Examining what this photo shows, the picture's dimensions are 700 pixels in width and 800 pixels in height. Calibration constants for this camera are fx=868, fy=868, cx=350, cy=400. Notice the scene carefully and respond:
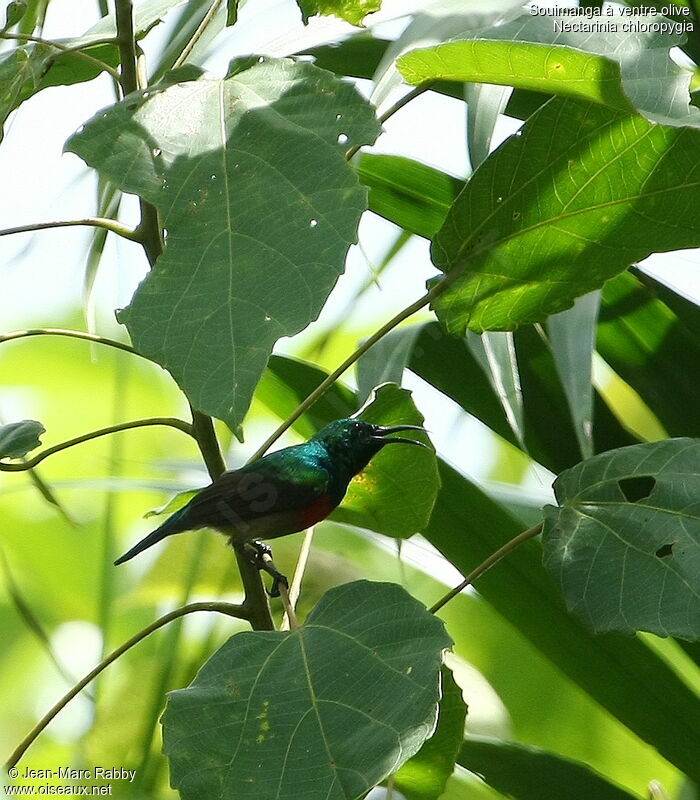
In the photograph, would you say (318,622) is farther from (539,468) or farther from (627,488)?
(539,468)

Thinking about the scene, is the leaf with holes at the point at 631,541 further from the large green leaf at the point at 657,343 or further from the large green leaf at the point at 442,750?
the large green leaf at the point at 657,343

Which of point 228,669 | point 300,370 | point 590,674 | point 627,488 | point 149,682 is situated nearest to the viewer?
point 228,669

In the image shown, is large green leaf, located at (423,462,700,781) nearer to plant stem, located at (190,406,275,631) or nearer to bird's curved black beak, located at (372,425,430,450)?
bird's curved black beak, located at (372,425,430,450)

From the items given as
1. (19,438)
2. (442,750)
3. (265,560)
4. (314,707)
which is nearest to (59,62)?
(19,438)

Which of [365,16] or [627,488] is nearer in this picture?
[365,16]

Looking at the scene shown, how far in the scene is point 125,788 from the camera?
1.82 m

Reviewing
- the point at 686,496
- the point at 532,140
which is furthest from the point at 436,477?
the point at 532,140

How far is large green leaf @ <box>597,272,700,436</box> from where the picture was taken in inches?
59.9

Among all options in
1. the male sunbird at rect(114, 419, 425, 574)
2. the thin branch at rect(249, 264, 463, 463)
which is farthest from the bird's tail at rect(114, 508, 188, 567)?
the thin branch at rect(249, 264, 463, 463)

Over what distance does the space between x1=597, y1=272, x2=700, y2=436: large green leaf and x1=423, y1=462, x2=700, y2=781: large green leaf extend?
0.35 m

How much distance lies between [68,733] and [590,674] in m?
1.46

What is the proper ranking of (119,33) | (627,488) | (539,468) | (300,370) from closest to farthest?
1. (119,33)
2. (627,488)
3. (300,370)
4. (539,468)

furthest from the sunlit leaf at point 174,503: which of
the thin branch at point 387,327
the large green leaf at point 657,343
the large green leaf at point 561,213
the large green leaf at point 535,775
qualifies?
the large green leaf at point 657,343

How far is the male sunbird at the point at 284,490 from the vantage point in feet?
3.67
